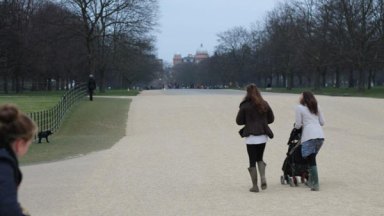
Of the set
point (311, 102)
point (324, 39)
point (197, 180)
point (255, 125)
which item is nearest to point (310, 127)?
point (311, 102)

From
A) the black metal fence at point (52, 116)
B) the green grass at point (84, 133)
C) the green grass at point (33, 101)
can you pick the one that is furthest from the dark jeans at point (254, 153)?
the green grass at point (33, 101)

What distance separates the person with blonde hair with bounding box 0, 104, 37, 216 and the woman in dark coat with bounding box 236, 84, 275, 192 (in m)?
7.07

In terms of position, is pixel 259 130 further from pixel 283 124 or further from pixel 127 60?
pixel 127 60

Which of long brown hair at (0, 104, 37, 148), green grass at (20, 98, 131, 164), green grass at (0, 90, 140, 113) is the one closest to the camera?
long brown hair at (0, 104, 37, 148)

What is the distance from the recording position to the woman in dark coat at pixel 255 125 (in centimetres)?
1015

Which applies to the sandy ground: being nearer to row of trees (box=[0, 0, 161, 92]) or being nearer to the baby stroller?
the baby stroller

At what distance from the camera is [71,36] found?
53844 mm

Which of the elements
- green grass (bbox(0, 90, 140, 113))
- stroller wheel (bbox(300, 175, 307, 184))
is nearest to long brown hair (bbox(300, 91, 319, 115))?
stroller wheel (bbox(300, 175, 307, 184))

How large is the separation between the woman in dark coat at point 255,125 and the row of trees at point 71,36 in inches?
1720

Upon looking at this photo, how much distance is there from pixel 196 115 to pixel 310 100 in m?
19.9

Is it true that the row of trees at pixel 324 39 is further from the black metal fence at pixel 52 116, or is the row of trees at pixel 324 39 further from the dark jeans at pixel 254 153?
the dark jeans at pixel 254 153

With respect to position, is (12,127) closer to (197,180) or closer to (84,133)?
(197,180)

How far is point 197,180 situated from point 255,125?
2.02 metres

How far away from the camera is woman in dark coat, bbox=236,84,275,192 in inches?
400
